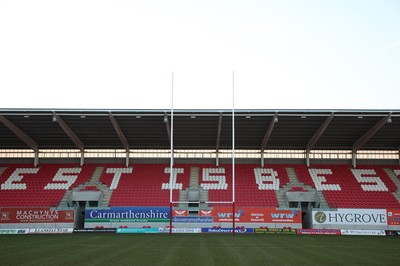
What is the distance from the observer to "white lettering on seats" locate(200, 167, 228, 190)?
43406mm

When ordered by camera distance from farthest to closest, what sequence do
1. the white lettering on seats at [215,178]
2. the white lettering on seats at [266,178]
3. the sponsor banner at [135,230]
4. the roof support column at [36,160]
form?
the roof support column at [36,160] < the white lettering on seats at [266,178] < the white lettering on seats at [215,178] < the sponsor banner at [135,230]

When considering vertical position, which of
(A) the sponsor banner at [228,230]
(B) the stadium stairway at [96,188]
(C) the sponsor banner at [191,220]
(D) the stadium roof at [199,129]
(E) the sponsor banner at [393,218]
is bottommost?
(A) the sponsor banner at [228,230]

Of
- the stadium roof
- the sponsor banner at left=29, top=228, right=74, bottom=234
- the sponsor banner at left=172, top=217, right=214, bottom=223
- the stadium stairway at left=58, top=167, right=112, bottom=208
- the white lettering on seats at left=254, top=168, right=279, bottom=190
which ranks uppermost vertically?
the stadium roof

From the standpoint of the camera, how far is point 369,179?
146 ft

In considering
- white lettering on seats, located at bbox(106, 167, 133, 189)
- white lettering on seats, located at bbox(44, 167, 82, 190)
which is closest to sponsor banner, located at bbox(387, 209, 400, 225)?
white lettering on seats, located at bbox(106, 167, 133, 189)

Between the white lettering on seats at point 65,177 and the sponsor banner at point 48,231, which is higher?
the white lettering on seats at point 65,177

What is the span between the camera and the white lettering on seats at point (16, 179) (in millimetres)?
42844

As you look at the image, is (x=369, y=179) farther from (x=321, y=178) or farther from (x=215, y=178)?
(x=215, y=178)

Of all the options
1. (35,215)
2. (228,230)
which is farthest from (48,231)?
(228,230)

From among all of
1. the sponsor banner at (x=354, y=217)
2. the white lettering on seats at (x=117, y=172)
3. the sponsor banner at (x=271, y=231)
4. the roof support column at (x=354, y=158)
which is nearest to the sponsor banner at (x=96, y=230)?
the white lettering on seats at (x=117, y=172)

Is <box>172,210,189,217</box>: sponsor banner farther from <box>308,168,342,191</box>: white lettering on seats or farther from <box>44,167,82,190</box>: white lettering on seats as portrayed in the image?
<box>308,168,342,191</box>: white lettering on seats

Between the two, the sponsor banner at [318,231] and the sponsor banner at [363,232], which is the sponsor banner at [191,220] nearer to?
the sponsor banner at [318,231]

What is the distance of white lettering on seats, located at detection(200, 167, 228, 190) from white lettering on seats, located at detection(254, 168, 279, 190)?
322 cm

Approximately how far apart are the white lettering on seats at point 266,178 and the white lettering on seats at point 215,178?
322 centimetres
